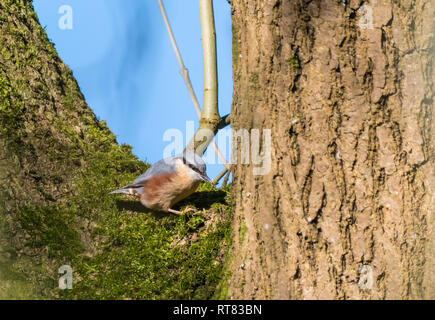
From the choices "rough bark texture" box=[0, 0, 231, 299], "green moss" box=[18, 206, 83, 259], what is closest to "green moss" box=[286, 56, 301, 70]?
"rough bark texture" box=[0, 0, 231, 299]

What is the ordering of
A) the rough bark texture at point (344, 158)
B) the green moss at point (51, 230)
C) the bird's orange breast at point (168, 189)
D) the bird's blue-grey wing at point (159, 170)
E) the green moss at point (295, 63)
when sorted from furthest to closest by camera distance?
the bird's blue-grey wing at point (159, 170) < the bird's orange breast at point (168, 189) < the green moss at point (51, 230) < the green moss at point (295, 63) < the rough bark texture at point (344, 158)

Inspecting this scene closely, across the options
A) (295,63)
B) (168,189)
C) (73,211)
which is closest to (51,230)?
(73,211)

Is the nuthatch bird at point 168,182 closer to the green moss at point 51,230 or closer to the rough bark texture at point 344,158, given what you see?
the green moss at point 51,230

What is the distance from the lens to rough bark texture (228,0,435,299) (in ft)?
5.86

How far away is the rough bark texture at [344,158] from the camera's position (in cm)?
179

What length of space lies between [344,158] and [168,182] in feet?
3.60

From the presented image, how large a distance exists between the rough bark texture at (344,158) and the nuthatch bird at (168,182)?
64 centimetres

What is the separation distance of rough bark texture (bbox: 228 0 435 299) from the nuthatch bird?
64 centimetres

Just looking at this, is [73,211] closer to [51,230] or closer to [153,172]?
[51,230]

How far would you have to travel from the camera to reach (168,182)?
253 centimetres

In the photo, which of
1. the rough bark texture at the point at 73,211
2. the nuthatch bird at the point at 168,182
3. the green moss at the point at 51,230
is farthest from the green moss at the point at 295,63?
the green moss at the point at 51,230

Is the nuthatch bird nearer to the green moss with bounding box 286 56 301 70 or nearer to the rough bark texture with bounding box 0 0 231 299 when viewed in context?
the rough bark texture with bounding box 0 0 231 299

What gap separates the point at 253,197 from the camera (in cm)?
195

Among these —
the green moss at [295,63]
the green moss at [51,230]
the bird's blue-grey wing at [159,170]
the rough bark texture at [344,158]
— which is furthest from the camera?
the bird's blue-grey wing at [159,170]
